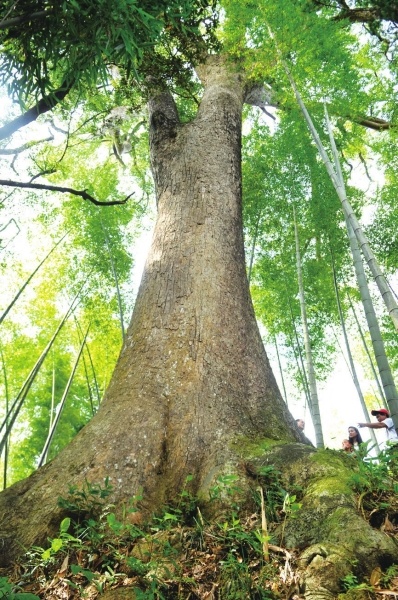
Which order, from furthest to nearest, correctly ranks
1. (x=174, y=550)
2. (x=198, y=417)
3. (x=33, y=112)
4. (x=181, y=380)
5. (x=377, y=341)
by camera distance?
(x=377, y=341)
(x=33, y=112)
(x=181, y=380)
(x=198, y=417)
(x=174, y=550)

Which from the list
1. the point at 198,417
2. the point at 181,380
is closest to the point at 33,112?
the point at 181,380

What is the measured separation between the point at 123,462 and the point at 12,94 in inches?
98.9

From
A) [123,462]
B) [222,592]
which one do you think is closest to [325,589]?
[222,592]

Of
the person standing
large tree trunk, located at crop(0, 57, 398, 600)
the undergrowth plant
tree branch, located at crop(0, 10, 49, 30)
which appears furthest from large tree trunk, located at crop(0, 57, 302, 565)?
the person standing

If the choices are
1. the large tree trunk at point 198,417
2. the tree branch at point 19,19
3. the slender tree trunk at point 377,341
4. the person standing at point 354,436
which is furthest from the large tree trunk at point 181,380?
the person standing at point 354,436

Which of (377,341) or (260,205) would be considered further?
(260,205)

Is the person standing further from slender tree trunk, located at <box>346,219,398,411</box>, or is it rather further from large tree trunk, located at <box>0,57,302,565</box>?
large tree trunk, located at <box>0,57,302,565</box>

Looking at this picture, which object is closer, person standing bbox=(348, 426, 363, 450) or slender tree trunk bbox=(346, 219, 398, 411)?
slender tree trunk bbox=(346, 219, 398, 411)

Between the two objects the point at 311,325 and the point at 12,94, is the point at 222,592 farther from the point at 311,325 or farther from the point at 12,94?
the point at 311,325

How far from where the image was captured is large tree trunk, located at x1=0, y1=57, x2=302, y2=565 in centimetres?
199

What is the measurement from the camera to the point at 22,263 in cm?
938

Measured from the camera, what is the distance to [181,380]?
7.89ft

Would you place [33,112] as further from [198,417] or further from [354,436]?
[354,436]

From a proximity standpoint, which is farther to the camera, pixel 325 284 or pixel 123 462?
pixel 325 284
